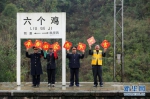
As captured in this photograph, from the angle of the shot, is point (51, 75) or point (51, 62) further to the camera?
point (51, 75)

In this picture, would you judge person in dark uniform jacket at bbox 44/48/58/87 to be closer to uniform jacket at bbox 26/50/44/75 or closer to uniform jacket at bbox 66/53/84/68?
uniform jacket at bbox 26/50/44/75

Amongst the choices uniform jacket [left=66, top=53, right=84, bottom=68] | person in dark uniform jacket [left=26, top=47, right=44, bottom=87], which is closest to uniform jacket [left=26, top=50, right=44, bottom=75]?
person in dark uniform jacket [left=26, top=47, right=44, bottom=87]

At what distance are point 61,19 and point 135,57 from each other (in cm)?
1220

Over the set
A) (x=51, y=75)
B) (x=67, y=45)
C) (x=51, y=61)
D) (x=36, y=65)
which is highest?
(x=67, y=45)

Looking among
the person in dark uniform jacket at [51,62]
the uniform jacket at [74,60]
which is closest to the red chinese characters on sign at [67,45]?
the uniform jacket at [74,60]

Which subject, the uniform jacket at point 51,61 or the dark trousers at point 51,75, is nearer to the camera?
the uniform jacket at point 51,61

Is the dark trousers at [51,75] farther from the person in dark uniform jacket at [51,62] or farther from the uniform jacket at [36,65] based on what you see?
the uniform jacket at [36,65]

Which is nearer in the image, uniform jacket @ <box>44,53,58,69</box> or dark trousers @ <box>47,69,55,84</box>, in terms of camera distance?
uniform jacket @ <box>44,53,58,69</box>

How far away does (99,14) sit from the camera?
3098 cm

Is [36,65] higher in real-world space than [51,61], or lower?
lower

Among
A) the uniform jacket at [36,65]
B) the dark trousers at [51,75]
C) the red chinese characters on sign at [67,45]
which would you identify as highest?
the red chinese characters on sign at [67,45]

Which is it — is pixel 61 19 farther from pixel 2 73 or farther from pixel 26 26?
pixel 2 73

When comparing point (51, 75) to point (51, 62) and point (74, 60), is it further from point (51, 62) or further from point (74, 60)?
point (74, 60)

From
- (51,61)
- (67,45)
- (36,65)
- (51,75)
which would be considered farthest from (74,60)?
(36,65)
